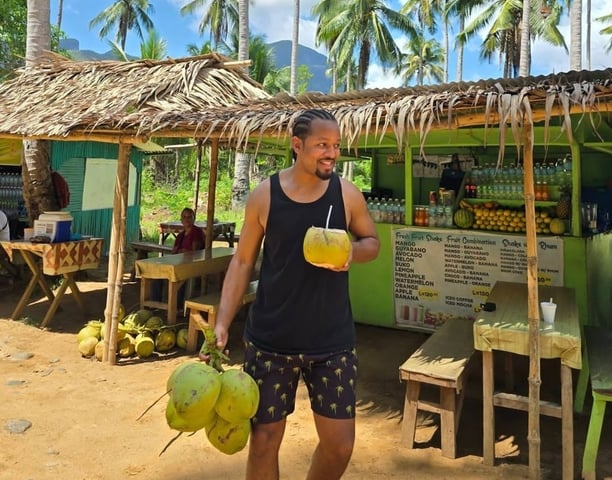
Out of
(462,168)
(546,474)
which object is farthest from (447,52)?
(546,474)

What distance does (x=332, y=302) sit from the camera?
2.00 metres

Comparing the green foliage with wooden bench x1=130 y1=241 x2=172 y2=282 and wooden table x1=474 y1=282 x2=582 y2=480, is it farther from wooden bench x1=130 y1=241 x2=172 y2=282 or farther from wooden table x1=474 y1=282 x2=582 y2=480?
wooden table x1=474 y1=282 x2=582 y2=480

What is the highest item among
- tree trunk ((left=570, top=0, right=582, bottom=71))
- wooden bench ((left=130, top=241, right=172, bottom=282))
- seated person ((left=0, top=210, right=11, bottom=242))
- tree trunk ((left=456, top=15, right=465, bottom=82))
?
tree trunk ((left=456, top=15, right=465, bottom=82))

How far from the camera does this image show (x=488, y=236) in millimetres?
5188

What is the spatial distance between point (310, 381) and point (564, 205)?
378cm

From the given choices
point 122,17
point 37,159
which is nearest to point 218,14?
point 122,17

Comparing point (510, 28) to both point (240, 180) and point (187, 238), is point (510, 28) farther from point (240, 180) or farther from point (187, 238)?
point (187, 238)

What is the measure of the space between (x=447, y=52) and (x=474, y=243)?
22151 millimetres

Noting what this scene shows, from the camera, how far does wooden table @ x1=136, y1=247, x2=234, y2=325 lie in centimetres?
536

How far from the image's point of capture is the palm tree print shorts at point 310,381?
1.97 meters

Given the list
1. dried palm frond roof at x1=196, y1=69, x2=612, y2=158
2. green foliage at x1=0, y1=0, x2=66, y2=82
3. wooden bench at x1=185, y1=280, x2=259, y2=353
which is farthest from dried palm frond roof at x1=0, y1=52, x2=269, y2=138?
green foliage at x1=0, y1=0, x2=66, y2=82

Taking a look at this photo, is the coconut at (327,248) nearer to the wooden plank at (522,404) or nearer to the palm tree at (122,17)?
the wooden plank at (522,404)

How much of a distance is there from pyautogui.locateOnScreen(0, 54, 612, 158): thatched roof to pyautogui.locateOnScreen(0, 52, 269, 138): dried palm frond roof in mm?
15

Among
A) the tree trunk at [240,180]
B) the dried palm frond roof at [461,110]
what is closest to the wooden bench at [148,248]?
the dried palm frond roof at [461,110]
